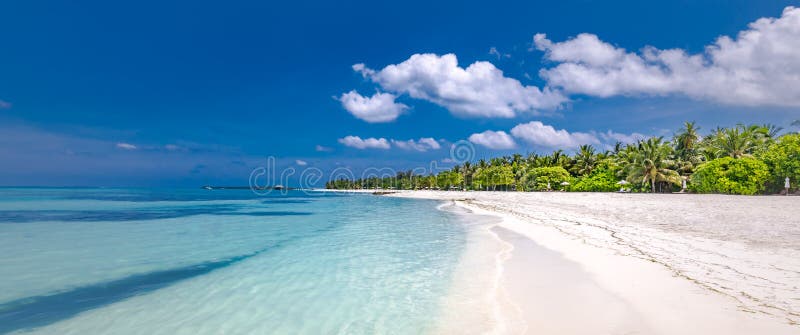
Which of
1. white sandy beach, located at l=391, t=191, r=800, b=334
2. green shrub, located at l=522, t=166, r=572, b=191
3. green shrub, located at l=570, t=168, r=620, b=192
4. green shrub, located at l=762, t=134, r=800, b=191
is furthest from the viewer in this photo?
green shrub, located at l=522, t=166, r=572, b=191

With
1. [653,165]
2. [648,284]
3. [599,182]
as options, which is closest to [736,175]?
[653,165]

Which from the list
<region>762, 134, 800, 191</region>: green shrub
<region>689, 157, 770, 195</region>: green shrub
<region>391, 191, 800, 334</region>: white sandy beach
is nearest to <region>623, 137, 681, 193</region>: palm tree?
<region>689, 157, 770, 195</region>: green shrub

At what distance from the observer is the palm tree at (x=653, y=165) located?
4850 cm

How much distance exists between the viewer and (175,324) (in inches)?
225

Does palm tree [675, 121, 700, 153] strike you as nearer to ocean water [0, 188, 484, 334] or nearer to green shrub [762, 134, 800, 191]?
green shrub [762, 134, 800, 191]

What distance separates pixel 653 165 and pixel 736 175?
12747 mm

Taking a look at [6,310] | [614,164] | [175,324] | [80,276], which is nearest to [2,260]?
[80,276]

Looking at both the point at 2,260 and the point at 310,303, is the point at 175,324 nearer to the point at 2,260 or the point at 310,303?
the point at 310,303

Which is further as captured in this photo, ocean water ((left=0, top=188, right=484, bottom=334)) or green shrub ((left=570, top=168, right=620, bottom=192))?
green shrub ((left=570, top=168, right=620, bottom=192))

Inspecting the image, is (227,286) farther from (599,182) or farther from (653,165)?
(599,182)

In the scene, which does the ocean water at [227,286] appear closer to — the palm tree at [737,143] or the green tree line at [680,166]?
the green tree line at [680,166]

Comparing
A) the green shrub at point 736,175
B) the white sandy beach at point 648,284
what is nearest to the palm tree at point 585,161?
the green shrub at point 736,175

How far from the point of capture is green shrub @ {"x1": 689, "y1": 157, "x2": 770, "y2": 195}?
34.9 metres

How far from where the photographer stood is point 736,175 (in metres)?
Answer: 36.2
